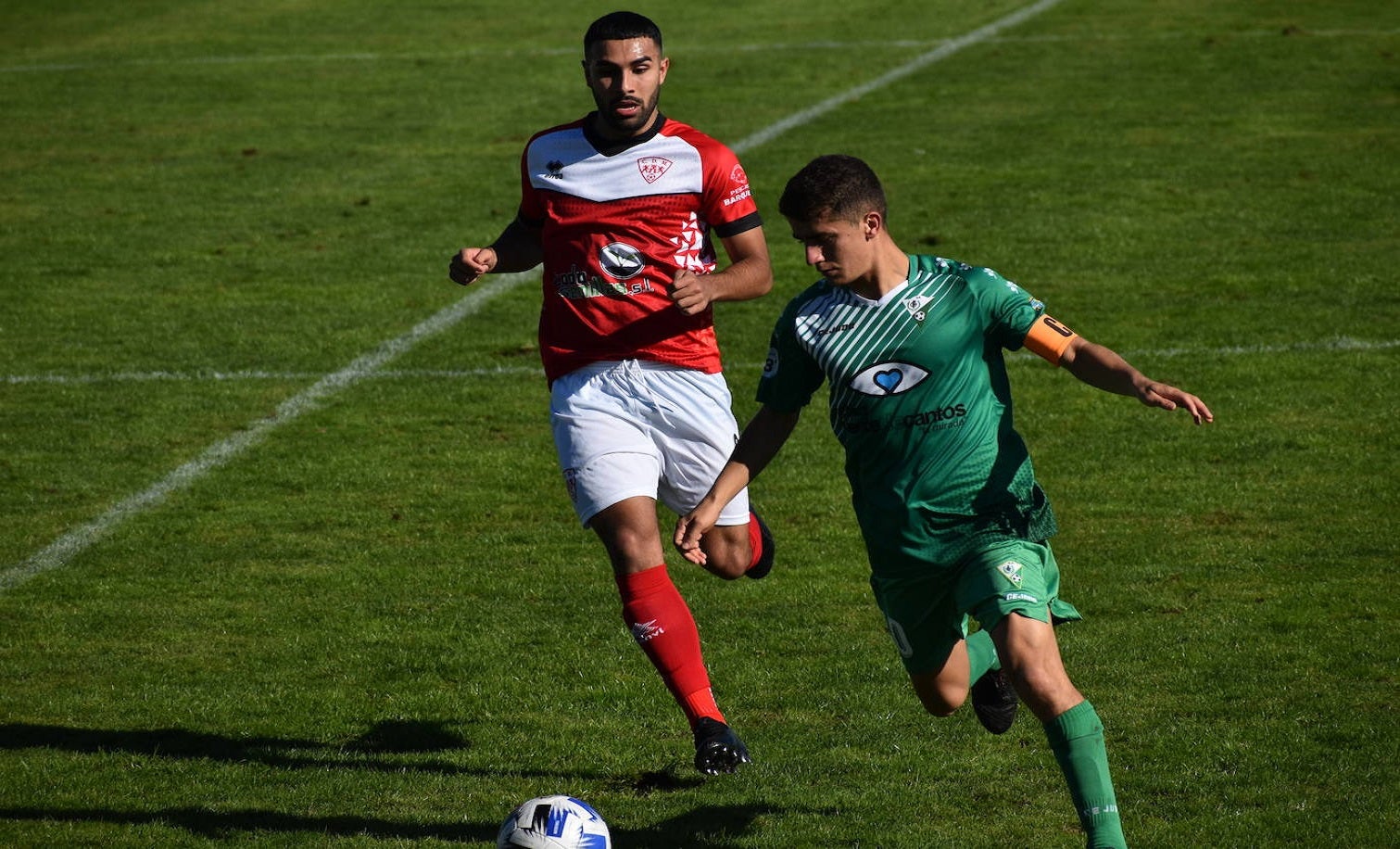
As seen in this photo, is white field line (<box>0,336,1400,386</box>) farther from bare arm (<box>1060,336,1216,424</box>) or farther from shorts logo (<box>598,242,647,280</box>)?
bare arm (<box>1060,336,1216,424</box>)

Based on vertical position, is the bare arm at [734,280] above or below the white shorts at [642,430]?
above

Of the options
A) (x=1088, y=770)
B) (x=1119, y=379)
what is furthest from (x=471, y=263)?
(x=1088, y=770)

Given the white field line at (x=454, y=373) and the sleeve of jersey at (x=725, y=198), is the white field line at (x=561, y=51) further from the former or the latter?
the sleeve of jersey at (x=725, y=198)

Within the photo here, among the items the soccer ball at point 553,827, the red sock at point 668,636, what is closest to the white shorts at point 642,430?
the red sock at point 668,636

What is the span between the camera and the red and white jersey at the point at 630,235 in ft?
21.0

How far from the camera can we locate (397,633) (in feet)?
24.3

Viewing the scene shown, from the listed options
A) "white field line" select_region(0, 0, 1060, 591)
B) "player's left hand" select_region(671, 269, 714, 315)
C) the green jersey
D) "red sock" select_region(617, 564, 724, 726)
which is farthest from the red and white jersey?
"white field line" select_region(0, 0, 1060, 591)

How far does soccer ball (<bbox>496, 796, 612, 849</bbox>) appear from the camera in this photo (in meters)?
5.02

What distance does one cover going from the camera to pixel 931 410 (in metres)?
5.23

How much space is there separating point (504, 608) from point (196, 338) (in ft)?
16.3

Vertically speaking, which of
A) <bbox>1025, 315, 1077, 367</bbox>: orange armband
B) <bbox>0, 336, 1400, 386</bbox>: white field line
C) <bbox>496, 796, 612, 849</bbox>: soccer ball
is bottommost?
<bbox>0, 336, 1400, 386</bbox>: white field line

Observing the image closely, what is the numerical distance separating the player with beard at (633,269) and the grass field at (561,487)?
3.25ft

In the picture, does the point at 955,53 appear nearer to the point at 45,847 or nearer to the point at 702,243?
the point at 702,243

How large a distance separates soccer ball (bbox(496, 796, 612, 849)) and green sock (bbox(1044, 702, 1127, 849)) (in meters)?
1.32
